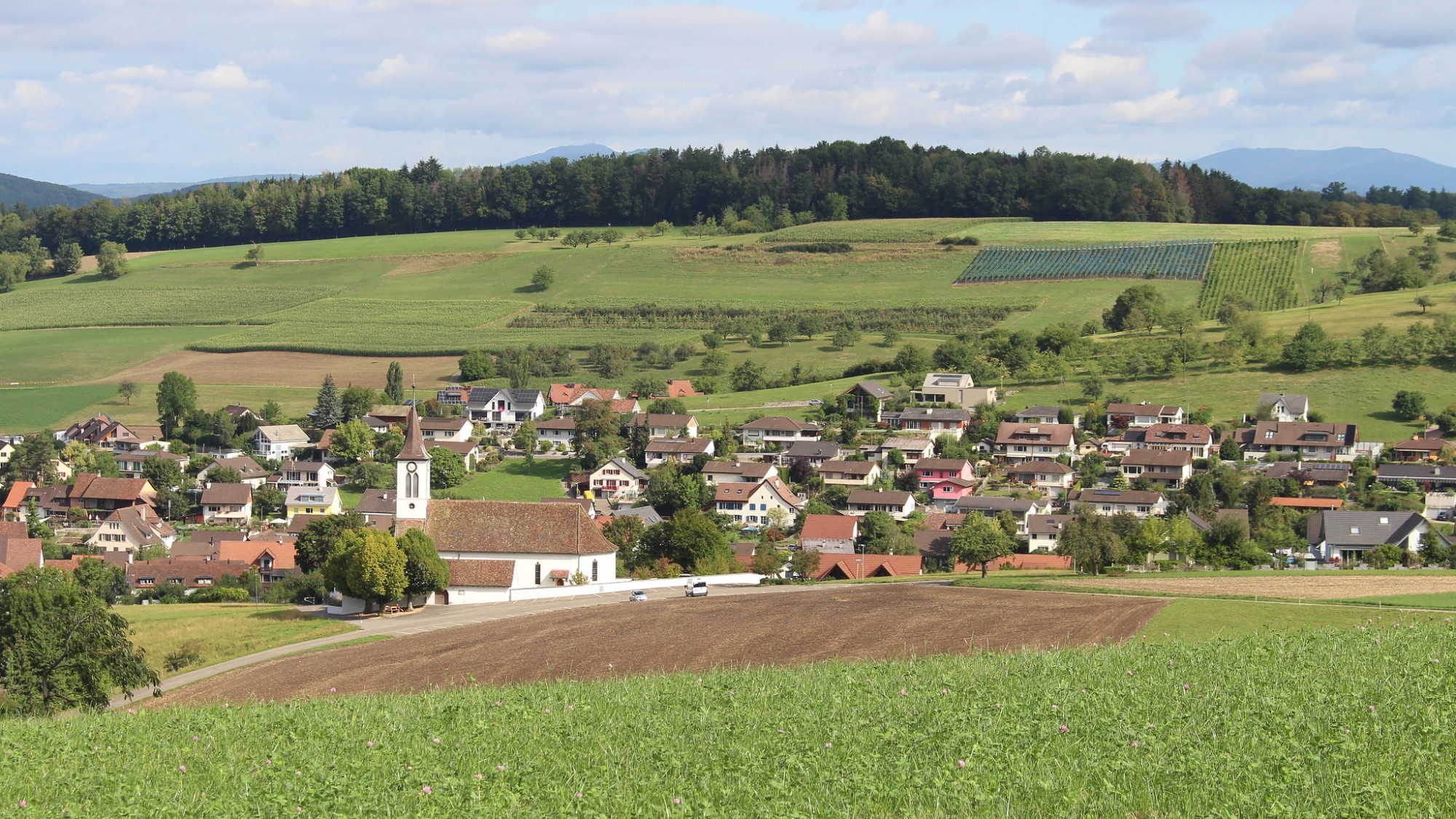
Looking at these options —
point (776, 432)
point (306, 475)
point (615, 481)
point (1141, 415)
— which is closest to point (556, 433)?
point (615, 481)

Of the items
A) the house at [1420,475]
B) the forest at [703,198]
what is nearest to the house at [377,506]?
the house at [1420,475]

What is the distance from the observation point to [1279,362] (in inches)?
3661

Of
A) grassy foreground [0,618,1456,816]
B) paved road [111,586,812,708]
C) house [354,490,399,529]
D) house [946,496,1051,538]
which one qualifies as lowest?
house [354,490,399,529]

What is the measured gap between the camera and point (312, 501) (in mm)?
84312

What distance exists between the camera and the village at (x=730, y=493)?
51.0 metres

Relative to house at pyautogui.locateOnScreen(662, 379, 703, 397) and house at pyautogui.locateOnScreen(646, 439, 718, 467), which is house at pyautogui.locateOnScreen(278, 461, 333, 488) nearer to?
house at pyautogui.locateOnScreen(646, 439, 718, 467)

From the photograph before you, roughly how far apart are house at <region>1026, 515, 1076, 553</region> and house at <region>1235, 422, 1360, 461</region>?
17432 mm

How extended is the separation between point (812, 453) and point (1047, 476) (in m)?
15.1

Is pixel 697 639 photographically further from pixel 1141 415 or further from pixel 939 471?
pixel 1141 415

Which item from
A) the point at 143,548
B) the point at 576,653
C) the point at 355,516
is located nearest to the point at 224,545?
the point at 143,548

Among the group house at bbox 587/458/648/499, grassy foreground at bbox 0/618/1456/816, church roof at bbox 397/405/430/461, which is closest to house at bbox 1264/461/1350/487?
house at bbox 587/458/648/499

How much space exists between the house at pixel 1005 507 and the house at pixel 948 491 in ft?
5.63

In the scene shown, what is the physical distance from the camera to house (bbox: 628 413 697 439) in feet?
294

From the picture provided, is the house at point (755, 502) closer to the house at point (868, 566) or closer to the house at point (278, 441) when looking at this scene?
the house at point (868, 566)
